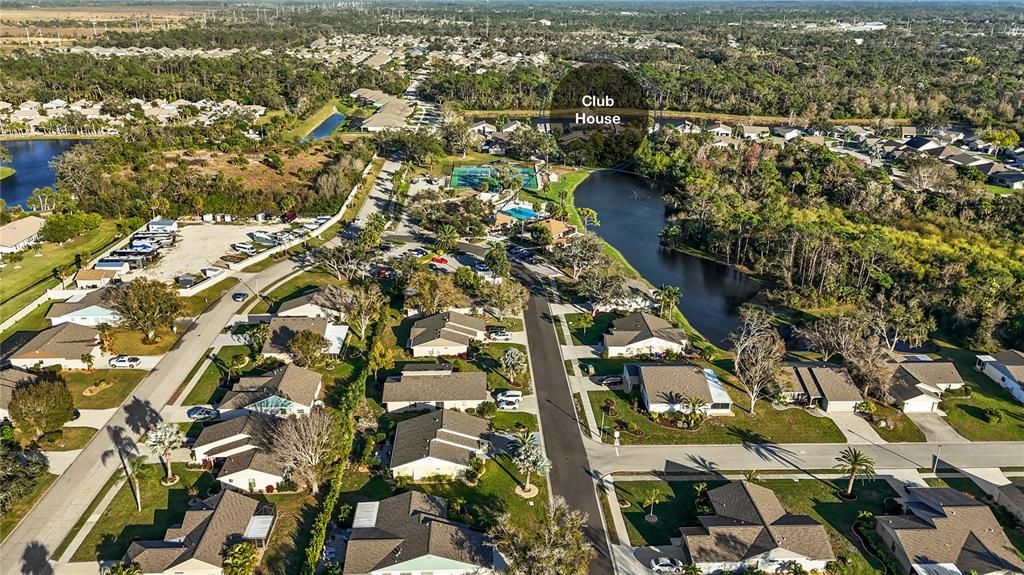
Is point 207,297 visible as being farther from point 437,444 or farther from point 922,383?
point 922,383

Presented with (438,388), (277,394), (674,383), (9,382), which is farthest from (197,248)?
(674,383)

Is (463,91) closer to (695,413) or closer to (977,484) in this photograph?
(695,413)

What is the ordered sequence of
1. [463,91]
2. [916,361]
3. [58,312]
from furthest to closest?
[463,91], [58,312], [916,361]

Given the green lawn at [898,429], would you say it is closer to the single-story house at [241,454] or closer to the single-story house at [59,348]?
the single-story house at [241,454]

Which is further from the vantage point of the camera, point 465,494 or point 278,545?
point 465,494

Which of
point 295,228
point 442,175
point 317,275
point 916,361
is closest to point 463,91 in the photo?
point 442,175

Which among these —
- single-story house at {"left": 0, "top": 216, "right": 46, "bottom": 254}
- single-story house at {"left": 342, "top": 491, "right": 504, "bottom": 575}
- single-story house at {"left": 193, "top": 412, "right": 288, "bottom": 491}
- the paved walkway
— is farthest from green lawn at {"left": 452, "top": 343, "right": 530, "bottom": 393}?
single-story house at {"left": 0, "top": 216, "right": 46, "bottom": 254}

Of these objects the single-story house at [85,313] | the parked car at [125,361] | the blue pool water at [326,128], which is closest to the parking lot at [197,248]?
the single-story house at [85,313]
